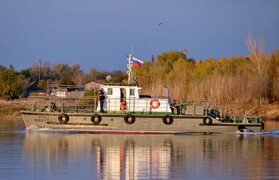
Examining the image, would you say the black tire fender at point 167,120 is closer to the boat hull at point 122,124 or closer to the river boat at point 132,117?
the river boat at point 132,117

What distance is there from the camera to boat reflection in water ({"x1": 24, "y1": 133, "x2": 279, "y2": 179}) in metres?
23.8

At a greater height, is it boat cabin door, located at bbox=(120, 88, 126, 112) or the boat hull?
boat cabin door, located at bbox=(120, 88, 126, 112)

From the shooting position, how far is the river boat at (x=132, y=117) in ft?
131

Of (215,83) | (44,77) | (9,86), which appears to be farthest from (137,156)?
(44,77)

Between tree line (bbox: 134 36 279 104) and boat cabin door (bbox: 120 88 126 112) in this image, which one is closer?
boat cabin door (bbox: 120 88 126 112)

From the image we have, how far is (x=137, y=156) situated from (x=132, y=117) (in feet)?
36.5

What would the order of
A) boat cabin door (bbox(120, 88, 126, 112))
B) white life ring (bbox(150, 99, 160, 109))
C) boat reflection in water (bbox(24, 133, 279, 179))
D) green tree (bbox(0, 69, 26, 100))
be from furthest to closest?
green tree (bbox(0, 69, 26, 100)), white life ring (bbox(150, 99, 160, 109)), boat cabin door (bbox(120, 88, 126, 112)), boat reflection in water (bbox(24, 133, 279, 179))

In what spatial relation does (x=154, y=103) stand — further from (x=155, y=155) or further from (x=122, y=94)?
(x=155, y=155)

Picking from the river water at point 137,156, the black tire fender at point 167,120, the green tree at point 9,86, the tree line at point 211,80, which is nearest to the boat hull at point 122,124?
the black tire fender at point 167,120

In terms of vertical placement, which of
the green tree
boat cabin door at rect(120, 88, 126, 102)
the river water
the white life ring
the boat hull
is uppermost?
the green tree

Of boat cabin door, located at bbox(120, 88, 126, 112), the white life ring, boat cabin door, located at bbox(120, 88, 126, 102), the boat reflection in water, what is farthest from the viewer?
boat cabin door, located at bbox(120, 88, 126, 102)

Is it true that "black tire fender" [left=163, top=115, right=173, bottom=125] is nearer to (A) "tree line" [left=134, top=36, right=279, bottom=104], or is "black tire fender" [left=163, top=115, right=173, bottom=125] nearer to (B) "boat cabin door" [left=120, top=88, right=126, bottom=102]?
(B) "boat cabin door" [left=120, top=88, right=126, bottom=102]

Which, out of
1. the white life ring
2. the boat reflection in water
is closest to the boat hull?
the white life ring

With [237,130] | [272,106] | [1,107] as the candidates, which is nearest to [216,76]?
[272,106]
